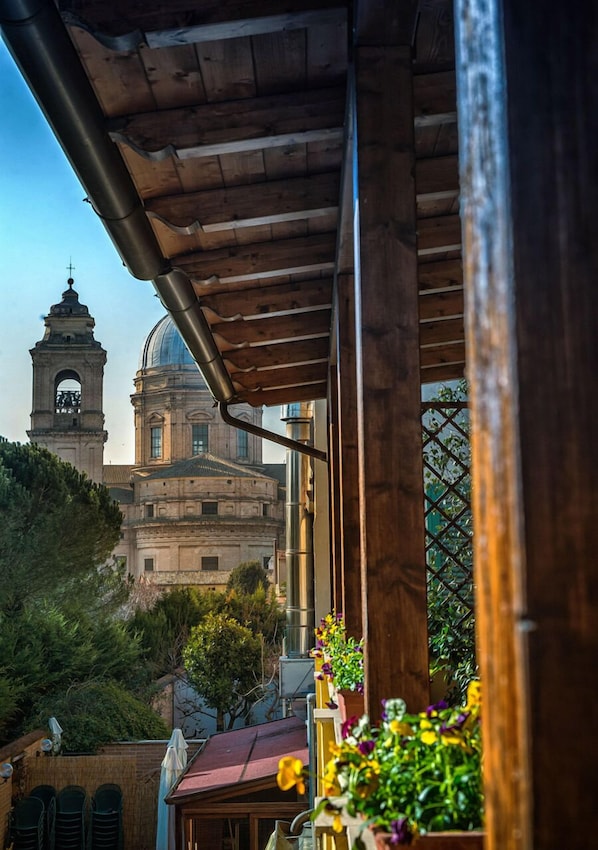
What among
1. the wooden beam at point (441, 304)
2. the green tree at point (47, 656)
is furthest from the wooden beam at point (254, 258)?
the green tree at point (47, 656)

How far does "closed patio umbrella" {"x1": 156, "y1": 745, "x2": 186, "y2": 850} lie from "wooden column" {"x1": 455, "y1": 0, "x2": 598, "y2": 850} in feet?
36.7

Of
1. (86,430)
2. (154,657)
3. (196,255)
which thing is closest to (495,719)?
(196,255)

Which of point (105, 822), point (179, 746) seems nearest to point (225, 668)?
point (105, 822)

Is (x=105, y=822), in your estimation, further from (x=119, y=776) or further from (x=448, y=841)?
(x=448, y=841)

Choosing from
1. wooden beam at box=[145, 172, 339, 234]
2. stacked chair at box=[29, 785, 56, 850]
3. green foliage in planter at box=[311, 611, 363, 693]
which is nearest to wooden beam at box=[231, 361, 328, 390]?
green foliage in planter at box=[311, 611, 363, 693]

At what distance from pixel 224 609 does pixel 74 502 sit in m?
10.4

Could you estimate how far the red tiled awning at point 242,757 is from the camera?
9.13 metres

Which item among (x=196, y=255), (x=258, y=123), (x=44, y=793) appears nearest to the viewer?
(x=258, y=123)

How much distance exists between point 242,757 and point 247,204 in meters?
7.84

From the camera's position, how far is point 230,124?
10.8 feet

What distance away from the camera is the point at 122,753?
1541 centimetres

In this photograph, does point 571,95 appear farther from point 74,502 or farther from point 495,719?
point 74,502

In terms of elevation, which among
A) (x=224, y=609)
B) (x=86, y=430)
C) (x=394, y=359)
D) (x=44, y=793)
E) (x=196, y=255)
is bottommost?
(x=44, y=793)

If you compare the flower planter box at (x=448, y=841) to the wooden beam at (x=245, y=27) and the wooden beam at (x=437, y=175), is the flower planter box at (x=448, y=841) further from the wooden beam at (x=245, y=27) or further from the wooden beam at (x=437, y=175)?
the wooden beam at (x=437, y=175)
